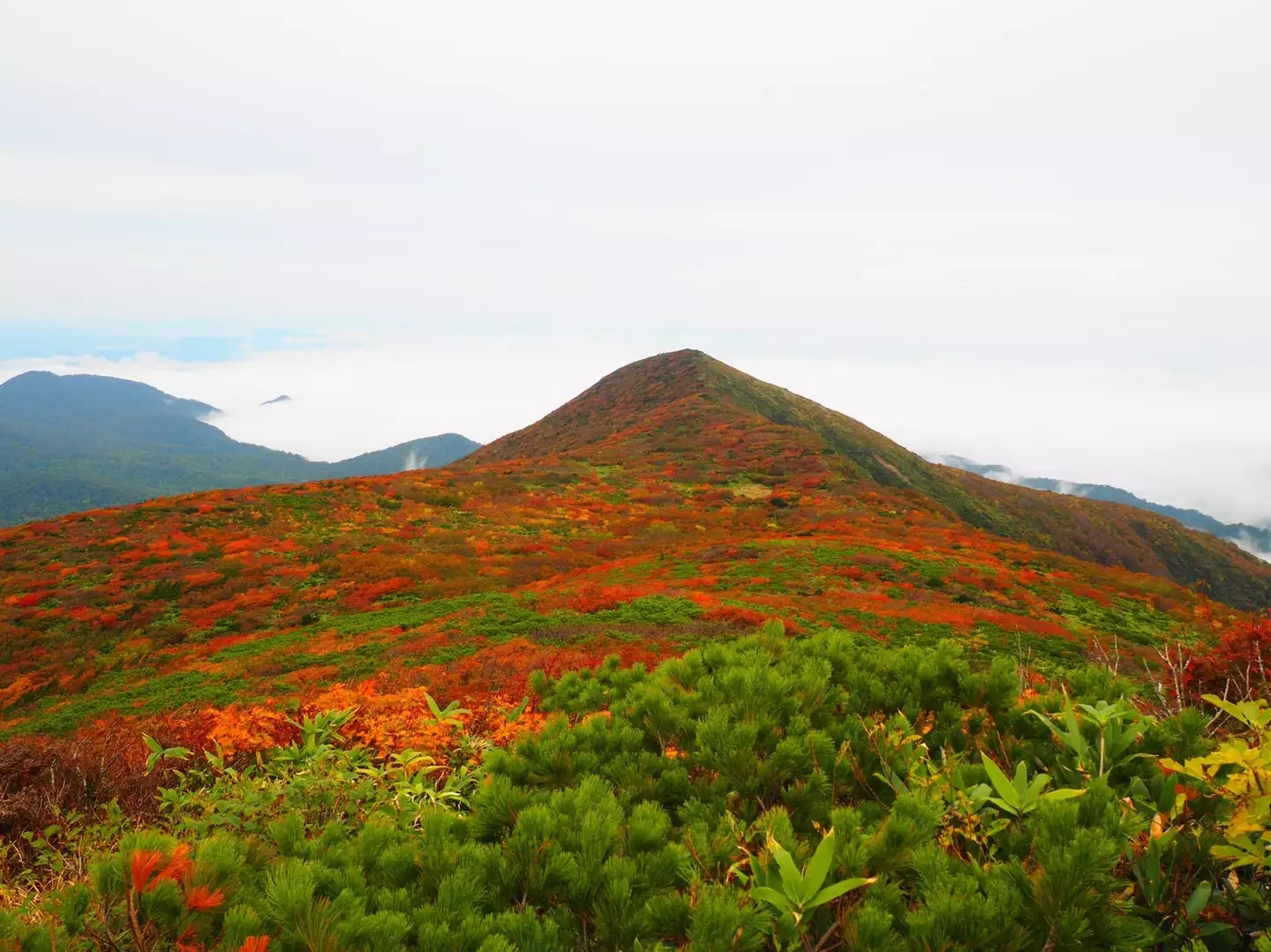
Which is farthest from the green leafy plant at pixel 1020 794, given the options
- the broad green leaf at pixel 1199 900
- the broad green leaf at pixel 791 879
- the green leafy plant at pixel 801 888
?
the broad green leaf at pixel 791 879

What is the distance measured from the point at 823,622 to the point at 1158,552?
258 feet

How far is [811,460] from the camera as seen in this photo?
5181cm

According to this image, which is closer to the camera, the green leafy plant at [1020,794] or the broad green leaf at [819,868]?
the broad green leaf at [819,868]

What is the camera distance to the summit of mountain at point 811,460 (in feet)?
176

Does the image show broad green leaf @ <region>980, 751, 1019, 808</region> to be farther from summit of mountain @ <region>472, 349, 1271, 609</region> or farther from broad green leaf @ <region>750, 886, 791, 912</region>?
summit of mountain @ <region>472, 349, 1271, 609</region>

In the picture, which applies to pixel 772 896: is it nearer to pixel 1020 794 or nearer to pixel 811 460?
pixel 1020 794

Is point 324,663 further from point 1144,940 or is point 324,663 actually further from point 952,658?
point 1144,940

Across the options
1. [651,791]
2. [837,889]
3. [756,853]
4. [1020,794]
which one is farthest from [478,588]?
[837,889]

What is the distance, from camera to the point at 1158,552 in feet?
235

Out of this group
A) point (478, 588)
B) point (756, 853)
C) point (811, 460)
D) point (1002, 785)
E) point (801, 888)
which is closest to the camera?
point (801, 888)

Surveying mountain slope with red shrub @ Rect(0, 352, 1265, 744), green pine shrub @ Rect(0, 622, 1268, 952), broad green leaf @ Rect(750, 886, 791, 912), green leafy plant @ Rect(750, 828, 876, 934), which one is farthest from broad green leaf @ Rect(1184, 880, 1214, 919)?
mountain slope with red shrub @ Rect(0, 352, 1265, 744)

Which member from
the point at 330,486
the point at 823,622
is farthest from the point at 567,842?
the point at 330,486

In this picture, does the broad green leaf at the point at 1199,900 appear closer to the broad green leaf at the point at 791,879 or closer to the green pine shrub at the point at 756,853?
the green pine shrub at the point at 756,853

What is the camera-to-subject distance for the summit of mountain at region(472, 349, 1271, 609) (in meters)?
A: 53.5
